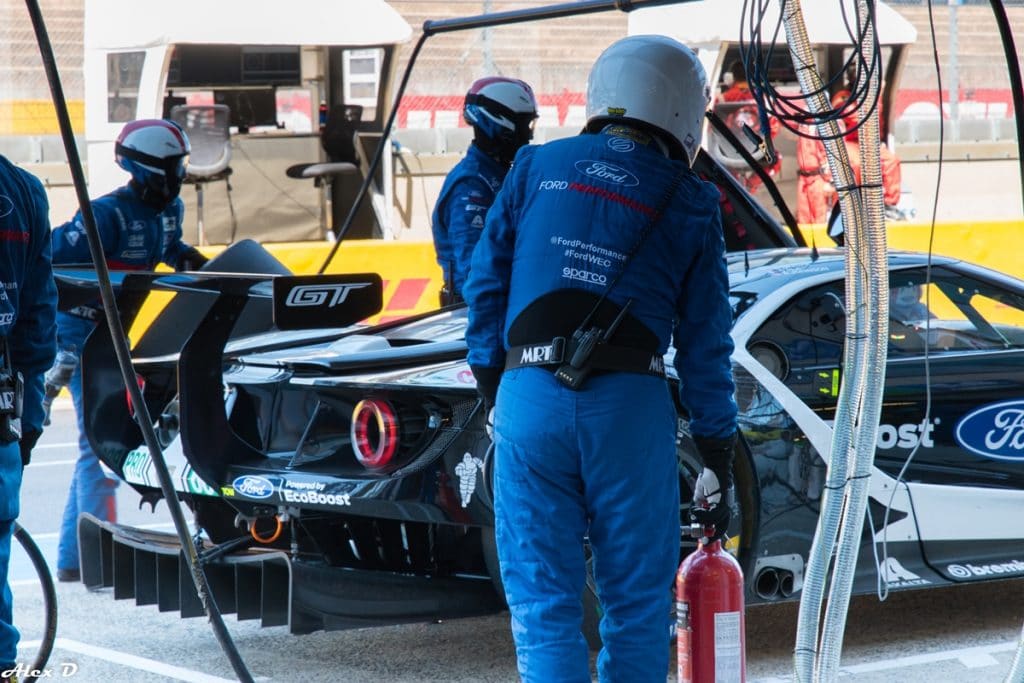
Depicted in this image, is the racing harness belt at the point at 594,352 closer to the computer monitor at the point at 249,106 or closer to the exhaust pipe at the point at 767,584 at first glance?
the exhaust pipe at the point at 767,584

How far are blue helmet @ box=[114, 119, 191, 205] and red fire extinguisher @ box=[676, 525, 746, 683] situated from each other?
153 inches

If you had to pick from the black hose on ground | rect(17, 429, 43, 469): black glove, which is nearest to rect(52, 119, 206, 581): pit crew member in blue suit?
the black hose on ground

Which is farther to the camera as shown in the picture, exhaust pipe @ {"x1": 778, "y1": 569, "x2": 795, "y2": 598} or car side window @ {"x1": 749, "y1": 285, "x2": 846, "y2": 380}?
car side window @ {"x1": 749, "y1": 285, "x2": 846, "y2": 380}

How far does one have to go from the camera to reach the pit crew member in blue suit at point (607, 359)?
3.58 metres

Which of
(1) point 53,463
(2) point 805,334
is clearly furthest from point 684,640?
(1) point 53,463

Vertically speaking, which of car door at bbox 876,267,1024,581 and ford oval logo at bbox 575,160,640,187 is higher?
ford oval logo at bbox 575,160,640,187

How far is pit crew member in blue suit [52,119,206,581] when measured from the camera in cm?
655

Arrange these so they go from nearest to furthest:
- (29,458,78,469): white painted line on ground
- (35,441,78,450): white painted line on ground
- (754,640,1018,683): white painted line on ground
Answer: (754,640,1018,683): white painted line on ground, (29,458,78,469): white painted line on ground, (35,441,78,450): white painted line on ground

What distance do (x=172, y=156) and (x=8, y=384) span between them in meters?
3.29

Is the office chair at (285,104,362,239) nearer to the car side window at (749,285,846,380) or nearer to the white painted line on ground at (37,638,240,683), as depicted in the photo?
the white painted line on ground at (37,638,240,683)

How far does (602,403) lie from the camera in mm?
3564

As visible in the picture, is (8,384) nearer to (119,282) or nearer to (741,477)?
(119,282)

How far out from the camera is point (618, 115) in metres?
3.80

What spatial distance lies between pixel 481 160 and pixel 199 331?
6.86ft
